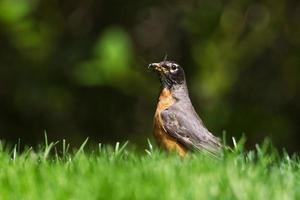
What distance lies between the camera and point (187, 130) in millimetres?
8203

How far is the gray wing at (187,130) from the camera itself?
7914 mm

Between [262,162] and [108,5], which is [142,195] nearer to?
[262,162]

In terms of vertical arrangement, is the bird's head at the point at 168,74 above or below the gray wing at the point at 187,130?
above

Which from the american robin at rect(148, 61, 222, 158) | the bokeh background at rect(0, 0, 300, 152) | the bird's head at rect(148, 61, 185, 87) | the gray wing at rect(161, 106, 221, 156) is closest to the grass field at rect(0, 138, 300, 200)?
the american robin at rect(148, 61, 222, 158)

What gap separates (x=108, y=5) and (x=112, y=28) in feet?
2.82

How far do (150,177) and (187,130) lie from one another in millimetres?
2580

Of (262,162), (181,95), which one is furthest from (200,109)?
(262,162)

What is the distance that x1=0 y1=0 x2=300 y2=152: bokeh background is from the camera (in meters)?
11.6

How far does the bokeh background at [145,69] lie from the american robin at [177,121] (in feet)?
A: 7.67

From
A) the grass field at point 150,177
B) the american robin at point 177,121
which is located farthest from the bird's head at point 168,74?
the grass field at point 150,177

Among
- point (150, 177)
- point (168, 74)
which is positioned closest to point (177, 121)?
point (168, 74)

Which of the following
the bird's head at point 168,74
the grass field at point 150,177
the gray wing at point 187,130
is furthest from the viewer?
the bird's head at point 168,74

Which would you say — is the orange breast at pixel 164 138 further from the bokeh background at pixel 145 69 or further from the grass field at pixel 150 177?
the bokeh background at pixel 145 69

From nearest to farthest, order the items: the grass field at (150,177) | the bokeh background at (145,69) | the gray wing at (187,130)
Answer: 1. the grass field at (150,177)
2. the gray wing at (187,130)
3. the bokeh background at (145,69)
